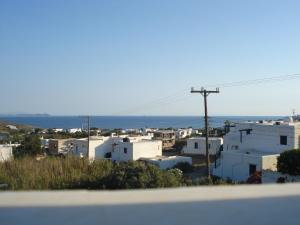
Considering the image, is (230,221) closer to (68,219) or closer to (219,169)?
(68,219)

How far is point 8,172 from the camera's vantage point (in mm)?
7664

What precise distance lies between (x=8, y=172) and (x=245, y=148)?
32.1m

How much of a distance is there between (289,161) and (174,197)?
80.9 ft

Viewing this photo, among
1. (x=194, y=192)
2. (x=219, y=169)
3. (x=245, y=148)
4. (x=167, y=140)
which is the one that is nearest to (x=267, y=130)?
(x=245, y=148)

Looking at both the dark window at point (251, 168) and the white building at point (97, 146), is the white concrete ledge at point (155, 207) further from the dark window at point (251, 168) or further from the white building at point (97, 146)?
the white building at point (97, 146)

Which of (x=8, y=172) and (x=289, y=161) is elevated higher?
(x=8, y=172)

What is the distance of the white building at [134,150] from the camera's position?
139ft

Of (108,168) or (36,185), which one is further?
(108,168)

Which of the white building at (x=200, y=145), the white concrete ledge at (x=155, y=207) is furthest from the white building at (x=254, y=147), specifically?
the white concrete ledge at (x=155, y=207)

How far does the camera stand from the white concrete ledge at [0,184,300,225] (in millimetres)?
2393

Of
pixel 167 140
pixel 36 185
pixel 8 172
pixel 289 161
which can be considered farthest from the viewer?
pixel 167 140

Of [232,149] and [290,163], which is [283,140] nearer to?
[232,149]

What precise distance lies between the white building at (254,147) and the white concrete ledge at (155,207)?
2565 cm

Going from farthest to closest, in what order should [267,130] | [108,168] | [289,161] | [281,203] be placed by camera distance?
[267,130]
[289,161]
[108,168]
[281,203]
